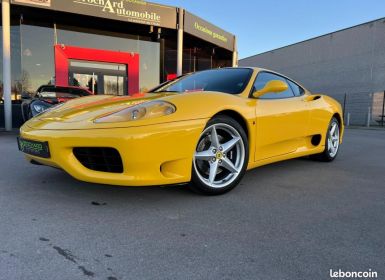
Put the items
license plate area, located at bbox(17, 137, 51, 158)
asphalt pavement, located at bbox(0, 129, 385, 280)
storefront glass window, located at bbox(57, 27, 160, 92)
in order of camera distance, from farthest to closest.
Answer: storefront glass window, located at bbox(57, 27, 160, 92)
license plate area, located at bbox(17, 137, 51, 158)
asphalt pavement, located at bbox(0, 129, 385, 280)

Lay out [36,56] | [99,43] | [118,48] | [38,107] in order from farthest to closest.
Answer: [118,48], [99,43], [36,56], [38,107]

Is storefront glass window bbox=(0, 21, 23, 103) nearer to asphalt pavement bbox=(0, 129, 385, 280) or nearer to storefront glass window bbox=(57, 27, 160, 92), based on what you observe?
storefront glass window bbox=(57, 27, 160, 92)

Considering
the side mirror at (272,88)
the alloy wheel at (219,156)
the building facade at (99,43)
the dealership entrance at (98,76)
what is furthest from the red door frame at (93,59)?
the alloy wheel at (219,156)

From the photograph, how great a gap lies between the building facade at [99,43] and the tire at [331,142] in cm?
799

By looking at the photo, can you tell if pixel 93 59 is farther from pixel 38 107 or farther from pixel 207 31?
pixel 38 107

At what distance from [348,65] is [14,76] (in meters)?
19.8

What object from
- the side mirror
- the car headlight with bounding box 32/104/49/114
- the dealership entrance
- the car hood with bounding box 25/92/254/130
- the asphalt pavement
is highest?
the dealership entrance

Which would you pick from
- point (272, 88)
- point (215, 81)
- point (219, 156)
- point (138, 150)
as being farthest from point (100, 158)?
point (272, 88)

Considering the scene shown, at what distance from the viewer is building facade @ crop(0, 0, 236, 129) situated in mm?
10812

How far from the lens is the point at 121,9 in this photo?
10914 mm

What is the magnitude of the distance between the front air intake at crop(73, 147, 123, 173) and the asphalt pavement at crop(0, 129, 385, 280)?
1.06 feet

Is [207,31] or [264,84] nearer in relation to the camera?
[264,84]

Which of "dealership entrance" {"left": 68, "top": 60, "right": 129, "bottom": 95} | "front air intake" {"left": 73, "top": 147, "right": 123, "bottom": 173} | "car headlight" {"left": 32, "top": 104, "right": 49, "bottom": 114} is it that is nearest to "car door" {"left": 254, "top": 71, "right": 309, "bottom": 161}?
"front air intake" {"left": 73, "top": 147, "right": 123, "bottom": 173}

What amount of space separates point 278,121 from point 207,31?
35.1 ft
